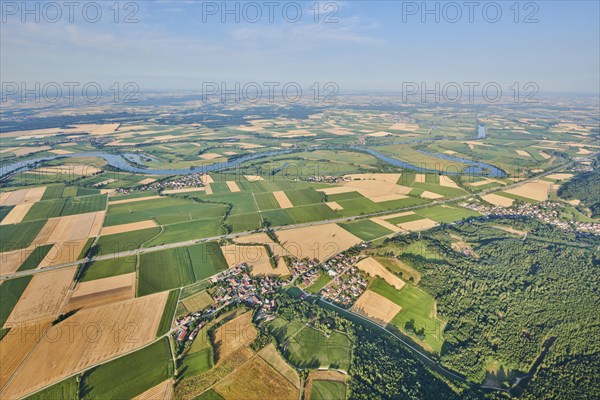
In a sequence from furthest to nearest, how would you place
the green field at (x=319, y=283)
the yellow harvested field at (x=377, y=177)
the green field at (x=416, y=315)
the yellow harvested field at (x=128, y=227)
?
1. the yellow harvested field at (x=377, y=177)
2. the yellow harvested field at (x=128, y=227)
3. the green field at (x=319, y=283)
4. the green field at (x=416, y=315)

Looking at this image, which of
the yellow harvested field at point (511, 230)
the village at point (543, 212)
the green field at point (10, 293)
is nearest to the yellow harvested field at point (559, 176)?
the village at point (543, 212)

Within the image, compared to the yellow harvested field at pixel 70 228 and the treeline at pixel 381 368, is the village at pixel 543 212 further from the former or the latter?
the yellow harvested field at pixel 70 228

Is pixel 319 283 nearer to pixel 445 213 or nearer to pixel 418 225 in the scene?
pixel 418 225

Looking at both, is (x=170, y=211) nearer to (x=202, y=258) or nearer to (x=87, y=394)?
(x=202, y=258)

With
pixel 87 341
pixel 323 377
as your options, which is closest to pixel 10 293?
pixel 87 341

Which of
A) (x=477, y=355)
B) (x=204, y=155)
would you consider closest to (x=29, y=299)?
(x=477, y=355)

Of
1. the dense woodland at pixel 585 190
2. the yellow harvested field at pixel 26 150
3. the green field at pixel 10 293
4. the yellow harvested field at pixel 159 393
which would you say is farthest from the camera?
the yellow harvested field at pixel 26 150
